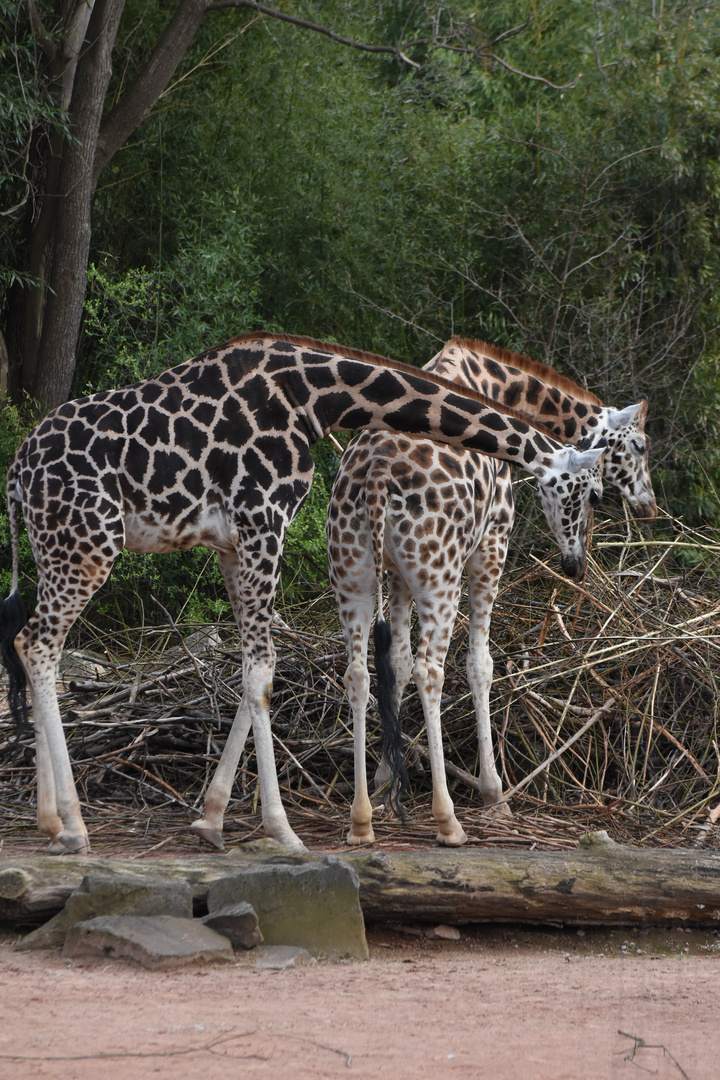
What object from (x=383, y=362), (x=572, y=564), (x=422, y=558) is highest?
(x=383, y=362)

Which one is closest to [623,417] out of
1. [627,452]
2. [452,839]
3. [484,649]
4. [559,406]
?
[627,452]

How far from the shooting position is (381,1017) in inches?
118

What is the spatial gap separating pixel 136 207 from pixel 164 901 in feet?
28.5

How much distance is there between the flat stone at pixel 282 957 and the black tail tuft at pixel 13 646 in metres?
1.63

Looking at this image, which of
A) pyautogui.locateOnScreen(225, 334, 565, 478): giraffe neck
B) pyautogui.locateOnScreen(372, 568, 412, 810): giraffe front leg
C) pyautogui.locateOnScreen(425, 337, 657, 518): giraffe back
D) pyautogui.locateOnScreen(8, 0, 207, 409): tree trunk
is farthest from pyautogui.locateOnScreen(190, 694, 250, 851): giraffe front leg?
pyautogui.locateOnScreen(8, 0, 207, 409): tree trunk

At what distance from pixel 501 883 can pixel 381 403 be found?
80.4 inches

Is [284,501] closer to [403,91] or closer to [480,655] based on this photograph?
[480,655]

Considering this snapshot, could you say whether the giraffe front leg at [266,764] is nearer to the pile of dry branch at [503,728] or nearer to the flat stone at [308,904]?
the pile of dry branch at [503,728]

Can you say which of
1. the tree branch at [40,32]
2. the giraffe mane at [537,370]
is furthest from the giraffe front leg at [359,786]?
the tree branch at [40,32]

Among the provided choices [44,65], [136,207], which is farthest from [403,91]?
[44,65]

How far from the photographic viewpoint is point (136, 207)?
10.9 metres

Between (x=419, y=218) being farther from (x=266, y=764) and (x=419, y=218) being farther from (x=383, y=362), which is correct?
(x=266, y=764)

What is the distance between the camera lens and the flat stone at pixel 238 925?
11.8 ft

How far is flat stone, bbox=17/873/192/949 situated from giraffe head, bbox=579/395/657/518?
3.29 meters
